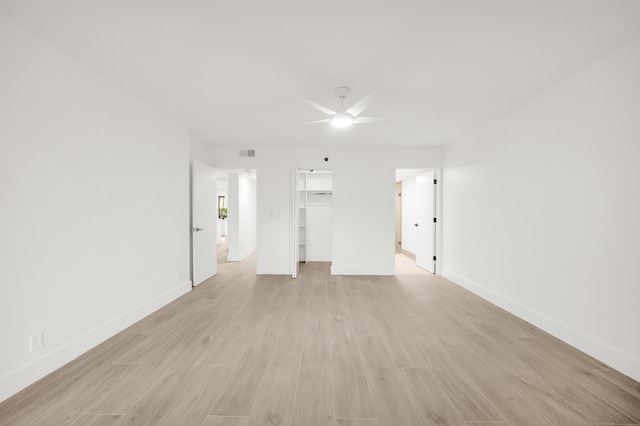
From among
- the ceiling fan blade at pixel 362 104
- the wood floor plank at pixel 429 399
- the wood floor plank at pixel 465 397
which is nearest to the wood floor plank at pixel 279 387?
the wood floor plank at pixel 429 399

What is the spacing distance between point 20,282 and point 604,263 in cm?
483

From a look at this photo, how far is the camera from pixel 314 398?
1.83m

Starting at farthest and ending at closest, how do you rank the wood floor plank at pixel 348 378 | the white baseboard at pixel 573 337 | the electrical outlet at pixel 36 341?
the white baseboard at pixel 573 337, the electrical outlet at pixel 36 341, the wood floor plank at pixel 348 378

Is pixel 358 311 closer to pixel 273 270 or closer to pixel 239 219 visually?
pixel 273 270

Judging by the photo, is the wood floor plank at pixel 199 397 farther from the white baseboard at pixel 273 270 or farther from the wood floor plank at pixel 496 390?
the white baseboard at pixel 273 270

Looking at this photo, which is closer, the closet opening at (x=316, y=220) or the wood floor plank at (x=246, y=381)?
the wood floor plank at (x=246, y=381)

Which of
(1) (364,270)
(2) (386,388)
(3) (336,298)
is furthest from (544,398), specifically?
(1) (364,270)

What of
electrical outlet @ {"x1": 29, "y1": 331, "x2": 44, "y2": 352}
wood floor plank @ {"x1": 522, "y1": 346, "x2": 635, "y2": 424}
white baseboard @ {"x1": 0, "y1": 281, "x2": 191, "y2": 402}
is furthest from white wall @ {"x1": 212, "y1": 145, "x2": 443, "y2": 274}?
electrical outlet @ {"x1": 29, "y1": 331, "x2": 44, "y2": 352}

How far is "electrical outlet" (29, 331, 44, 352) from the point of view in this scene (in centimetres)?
198

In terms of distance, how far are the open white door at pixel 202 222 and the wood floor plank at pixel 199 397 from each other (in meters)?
2.71

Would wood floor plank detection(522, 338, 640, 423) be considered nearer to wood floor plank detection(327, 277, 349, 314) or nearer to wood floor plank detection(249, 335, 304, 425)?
wood floor plank detection(327, 277, 349, 314)

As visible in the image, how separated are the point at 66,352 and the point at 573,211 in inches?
195

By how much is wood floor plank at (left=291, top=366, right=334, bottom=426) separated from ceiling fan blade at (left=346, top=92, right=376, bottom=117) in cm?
286

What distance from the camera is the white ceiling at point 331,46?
1762 mm
